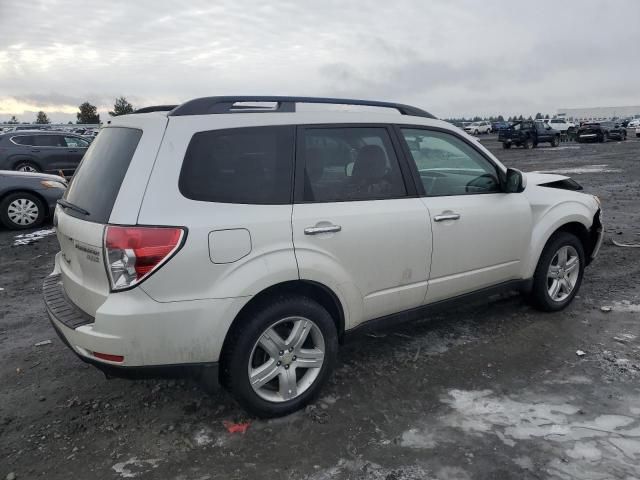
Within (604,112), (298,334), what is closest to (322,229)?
(298,334)

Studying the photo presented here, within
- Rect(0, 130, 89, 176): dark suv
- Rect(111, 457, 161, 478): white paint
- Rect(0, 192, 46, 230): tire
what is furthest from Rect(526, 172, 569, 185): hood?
Rect(0, 130, 89, 176): dark suv

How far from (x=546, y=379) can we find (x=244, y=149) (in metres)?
2.53

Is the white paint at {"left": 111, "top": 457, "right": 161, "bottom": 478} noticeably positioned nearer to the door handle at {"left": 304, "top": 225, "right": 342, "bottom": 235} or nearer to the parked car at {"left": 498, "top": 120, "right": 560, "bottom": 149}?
the door handle at {"left": 304, "top": 225, "right": 342, "bottom": 235}

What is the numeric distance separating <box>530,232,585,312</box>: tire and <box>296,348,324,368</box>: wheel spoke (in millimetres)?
2309

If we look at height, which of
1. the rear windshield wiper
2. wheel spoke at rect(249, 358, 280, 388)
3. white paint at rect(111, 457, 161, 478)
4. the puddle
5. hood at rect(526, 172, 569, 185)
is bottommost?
white paint at rect(111, 457, 161, 478)

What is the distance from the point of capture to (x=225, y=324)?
9.26 ft

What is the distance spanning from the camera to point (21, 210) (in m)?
9.09

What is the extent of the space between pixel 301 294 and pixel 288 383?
1.77ft

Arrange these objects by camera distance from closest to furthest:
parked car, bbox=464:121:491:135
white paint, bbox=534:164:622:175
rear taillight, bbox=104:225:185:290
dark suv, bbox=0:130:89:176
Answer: rear taillight, bbox=104:225:185:290 → dark suv, bbox=0:130:89:176 → white paint, bbox=534:164:622:175 → parked car, bbox=464:121:491:135

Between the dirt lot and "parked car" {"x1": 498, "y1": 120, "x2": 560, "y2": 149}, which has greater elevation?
"parked car" {"x1": 498, "y1": 120, "x2": 560, "y2": 149}

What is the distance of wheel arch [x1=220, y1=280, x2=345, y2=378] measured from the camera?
9.61ft

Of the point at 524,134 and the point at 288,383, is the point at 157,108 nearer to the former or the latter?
the point at 288,383

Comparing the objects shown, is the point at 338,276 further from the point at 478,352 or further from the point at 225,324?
the point at 478,352

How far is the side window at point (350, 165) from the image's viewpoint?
3.25 m
